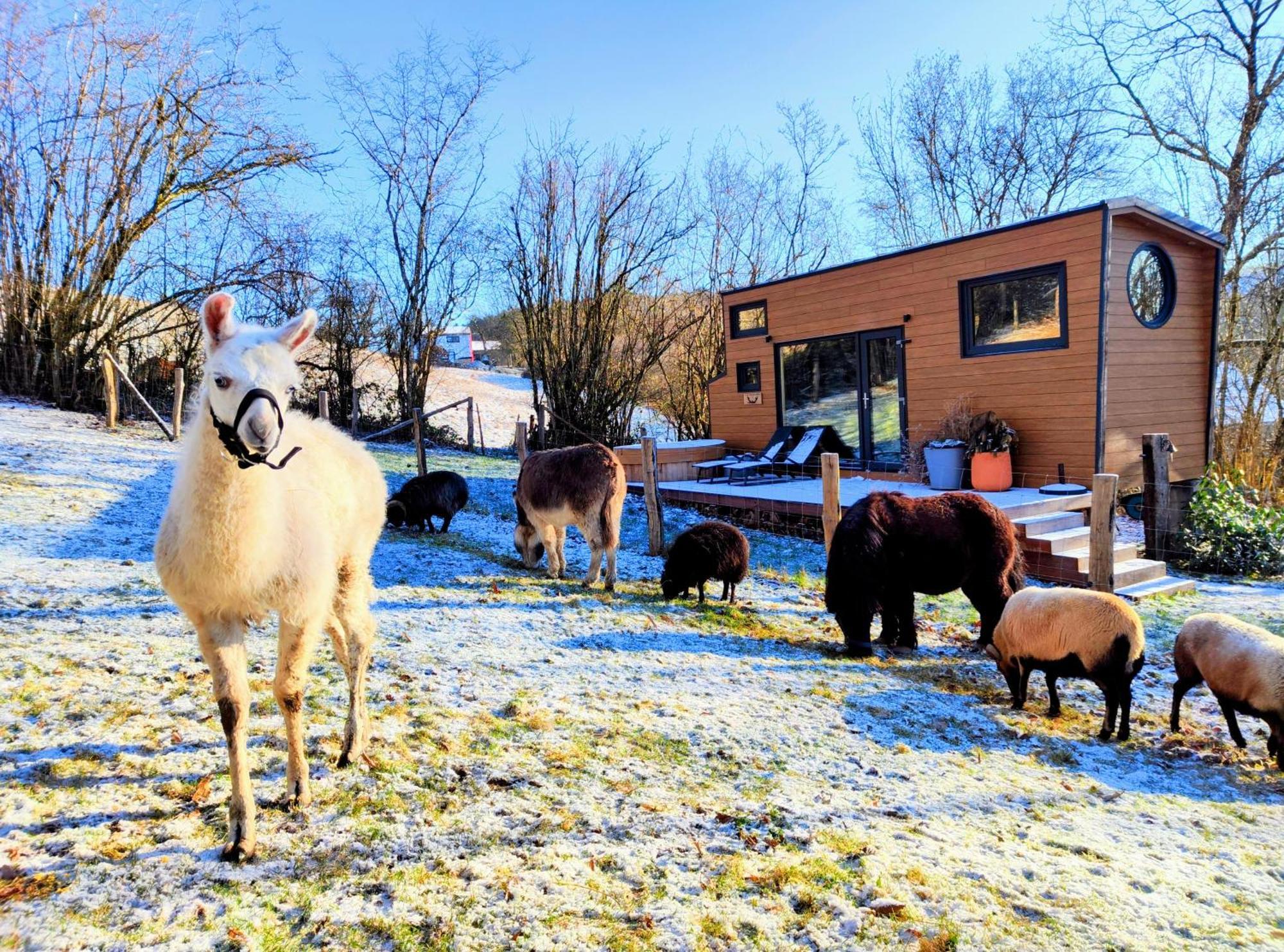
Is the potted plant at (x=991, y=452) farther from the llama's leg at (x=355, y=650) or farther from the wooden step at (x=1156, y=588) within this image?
the llama's leg at (x=355, y=650)

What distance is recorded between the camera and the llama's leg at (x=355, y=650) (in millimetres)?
3160

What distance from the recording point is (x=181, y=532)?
2.37 meters

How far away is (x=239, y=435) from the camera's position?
82.1 inches

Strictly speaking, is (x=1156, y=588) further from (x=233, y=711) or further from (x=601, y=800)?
(x=233, y=711)

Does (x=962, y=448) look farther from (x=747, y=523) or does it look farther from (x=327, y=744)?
(x=327, y=744)

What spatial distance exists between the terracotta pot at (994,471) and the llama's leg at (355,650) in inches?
366

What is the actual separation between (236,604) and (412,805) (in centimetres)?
110

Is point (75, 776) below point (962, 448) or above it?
below

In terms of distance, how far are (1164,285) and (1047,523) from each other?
16.8ft

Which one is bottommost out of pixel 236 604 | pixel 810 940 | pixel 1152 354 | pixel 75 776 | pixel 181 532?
pixel 810 940

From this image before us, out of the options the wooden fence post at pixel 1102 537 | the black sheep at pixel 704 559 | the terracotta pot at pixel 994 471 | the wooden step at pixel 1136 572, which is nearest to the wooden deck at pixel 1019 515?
the wooden step at pixel 1136 572

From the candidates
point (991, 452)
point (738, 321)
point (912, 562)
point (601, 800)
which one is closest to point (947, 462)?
point (991, 452)

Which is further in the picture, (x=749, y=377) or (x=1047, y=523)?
(x=749, y=377)

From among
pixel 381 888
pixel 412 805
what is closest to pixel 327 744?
pixel 412 805
